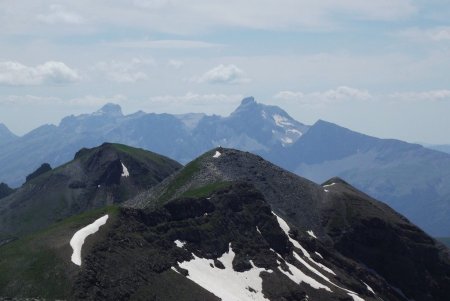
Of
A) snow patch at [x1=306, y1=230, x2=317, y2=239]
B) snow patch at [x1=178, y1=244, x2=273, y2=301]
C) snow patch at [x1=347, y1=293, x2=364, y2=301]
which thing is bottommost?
snow patch at [x1=347, y1=293, x2=364, y2=301]

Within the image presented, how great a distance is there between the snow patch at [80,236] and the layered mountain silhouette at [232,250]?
3.85 ft

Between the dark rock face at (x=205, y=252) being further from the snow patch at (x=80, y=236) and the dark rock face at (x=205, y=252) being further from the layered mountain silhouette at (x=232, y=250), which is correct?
the snow patch at (x=80, y=236)

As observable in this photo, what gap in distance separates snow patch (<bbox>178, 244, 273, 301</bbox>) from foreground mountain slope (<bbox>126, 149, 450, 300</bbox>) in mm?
35547

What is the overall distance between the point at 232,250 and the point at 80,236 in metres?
37.6

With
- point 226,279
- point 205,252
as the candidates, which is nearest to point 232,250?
point 205,252

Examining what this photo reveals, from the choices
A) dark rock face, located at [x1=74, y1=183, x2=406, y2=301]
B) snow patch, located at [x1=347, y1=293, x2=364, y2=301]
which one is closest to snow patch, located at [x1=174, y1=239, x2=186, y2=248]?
dark rock face, located at [x1=74, y1=183, x2=406, y2=301]

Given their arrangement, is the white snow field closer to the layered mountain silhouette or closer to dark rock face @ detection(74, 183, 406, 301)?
the layered mountain silhouette

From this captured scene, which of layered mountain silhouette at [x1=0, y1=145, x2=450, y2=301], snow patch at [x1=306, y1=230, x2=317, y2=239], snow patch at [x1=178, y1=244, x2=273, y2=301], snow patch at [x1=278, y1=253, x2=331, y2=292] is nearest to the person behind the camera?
layered mountain silhouette at [x1=0, y1=145, x2=450, y2=301]

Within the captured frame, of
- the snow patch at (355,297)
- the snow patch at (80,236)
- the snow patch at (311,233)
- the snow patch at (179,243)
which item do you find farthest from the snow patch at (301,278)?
the snow patch at (80,236)

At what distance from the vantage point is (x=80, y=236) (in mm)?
120438

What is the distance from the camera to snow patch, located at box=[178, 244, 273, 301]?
12188cm

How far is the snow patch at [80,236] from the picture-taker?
11139cm

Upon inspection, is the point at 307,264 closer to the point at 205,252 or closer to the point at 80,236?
the point at 205,252

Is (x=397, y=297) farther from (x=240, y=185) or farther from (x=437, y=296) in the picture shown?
(x=240, y=185)
